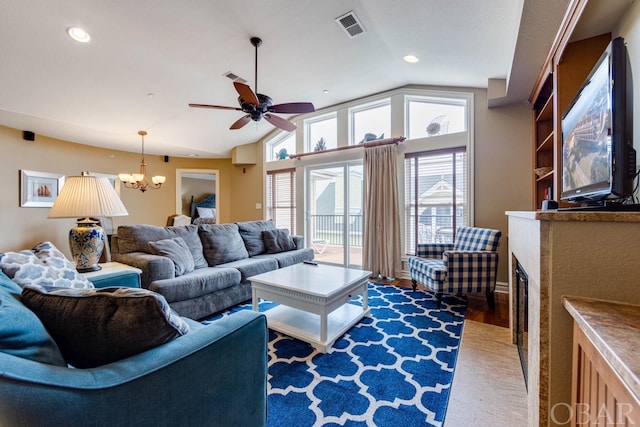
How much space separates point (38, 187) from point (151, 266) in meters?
3.67

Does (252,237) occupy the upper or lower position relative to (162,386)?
upper

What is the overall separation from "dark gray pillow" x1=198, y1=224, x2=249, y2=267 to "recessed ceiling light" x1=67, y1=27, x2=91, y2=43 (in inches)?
86.0

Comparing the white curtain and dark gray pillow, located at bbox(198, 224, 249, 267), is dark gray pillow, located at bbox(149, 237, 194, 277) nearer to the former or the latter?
dark gray pillow, located at bbox(198, 224, 249, 267)

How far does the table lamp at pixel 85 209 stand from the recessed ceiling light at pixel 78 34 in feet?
5.15

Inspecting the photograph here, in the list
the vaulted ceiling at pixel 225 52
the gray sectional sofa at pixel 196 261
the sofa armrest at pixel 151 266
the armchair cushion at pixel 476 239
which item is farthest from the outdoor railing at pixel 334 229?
Result: the sofa armrest at pixel 151 266

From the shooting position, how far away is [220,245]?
3.28 m

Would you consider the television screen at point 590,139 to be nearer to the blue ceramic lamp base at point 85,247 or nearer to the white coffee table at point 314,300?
the white coffee table at point 314,300

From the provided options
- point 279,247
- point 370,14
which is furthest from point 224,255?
point 370,14

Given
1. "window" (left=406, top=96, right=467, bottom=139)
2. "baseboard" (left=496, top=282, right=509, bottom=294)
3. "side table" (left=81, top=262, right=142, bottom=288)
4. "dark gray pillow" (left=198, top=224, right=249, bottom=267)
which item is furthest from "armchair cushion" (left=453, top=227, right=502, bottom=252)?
"side table" (left=81, top=262, right=142, bottom=288)

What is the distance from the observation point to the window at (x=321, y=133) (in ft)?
16.3

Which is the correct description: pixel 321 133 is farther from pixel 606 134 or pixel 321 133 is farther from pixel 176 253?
pixel 606 134

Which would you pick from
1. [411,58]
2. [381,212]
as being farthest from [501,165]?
[411,58]

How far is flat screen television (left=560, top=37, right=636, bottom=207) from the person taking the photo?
0.98 m

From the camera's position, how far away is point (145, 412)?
2.30ft
